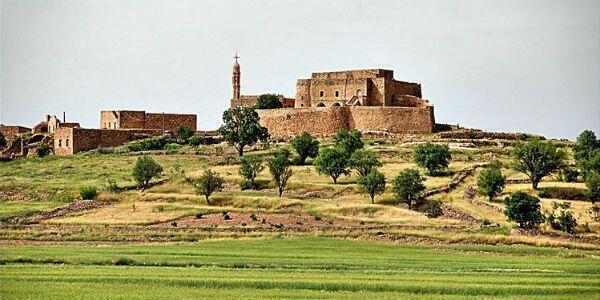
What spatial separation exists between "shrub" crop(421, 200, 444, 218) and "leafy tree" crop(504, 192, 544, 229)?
4.05 metres

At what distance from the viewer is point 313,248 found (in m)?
35.7

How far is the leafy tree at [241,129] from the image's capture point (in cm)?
6775

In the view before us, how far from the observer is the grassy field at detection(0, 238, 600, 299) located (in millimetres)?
23391

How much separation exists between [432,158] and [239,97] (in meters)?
40.4

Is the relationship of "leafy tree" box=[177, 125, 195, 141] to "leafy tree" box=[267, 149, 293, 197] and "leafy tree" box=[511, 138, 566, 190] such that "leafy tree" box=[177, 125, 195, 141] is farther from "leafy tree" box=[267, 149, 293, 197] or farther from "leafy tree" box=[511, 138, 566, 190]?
"leafy tree" box=[511, 138, 566, 190]

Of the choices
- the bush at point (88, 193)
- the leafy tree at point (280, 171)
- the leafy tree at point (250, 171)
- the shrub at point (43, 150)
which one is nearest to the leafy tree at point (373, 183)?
the leafy tree at point (280, 171)

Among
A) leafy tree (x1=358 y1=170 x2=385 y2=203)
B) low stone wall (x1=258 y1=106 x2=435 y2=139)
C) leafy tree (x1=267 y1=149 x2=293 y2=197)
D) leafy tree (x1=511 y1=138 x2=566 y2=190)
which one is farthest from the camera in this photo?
low stone wall (x1=258 y1=106 x2=435 y2=139)

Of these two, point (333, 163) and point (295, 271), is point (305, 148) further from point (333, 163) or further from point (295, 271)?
point (295, 271)

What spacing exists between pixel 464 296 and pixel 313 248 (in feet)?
43.3

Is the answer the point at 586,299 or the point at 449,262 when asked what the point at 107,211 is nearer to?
the point at 449,262

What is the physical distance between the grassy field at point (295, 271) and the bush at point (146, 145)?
38051mm

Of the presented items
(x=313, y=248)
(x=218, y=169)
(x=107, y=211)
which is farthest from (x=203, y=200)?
(x=313, y=248)

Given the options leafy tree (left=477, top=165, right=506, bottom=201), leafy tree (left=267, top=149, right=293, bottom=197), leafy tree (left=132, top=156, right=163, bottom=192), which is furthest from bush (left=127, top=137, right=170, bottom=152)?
leafy tree (left=477, top=165, right=506, bottom=201)

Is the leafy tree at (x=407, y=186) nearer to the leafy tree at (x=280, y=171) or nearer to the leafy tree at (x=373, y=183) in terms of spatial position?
the leafy tree at (x=373, y=183)
